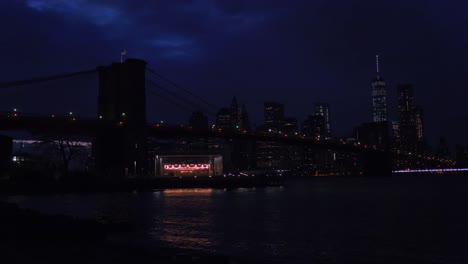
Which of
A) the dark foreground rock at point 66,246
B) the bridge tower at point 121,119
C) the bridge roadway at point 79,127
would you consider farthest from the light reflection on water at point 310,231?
the bridge tower at point 121,119

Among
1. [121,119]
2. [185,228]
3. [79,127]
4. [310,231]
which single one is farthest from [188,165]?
[310,231]

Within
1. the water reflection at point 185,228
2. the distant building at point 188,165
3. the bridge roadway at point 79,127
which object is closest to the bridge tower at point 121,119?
the bridge roadway at point 79,127

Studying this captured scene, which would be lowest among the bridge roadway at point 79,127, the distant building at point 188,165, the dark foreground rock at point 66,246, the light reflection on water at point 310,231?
the light reflection on water at point 310,231

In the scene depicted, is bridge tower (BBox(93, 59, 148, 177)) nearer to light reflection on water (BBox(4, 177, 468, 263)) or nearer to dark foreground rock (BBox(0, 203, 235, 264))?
light reflection on water (BBox(4, 177, 468, 263))

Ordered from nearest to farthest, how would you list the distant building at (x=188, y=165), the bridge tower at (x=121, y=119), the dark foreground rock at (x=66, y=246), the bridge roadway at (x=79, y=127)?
the dark foreground rock at (x=66, y=246) → the bridge roadway at (x=79, y=127) → the bridge tower at (x=121, y=119) → the distant building at (x=188, y=165)

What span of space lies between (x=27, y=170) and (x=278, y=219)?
142 feet

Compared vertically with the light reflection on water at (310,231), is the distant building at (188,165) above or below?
above

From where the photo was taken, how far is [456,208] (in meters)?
36.2

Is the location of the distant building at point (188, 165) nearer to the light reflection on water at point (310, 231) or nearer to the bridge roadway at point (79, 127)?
Answer: the bridge roadway at point (79, 127)

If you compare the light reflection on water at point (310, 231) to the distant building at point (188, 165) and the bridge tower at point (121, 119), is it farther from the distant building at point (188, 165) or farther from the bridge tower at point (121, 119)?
the distant building at point (188, 165)

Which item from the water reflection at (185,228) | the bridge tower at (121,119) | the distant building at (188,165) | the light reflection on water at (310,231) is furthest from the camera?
the distant building at (188,165)

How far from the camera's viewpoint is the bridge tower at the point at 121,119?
63625 mm

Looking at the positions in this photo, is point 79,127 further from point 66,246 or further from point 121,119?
point 66,246

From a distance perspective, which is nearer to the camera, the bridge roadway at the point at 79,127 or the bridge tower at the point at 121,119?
the bridge roadway at the point at 79,127
